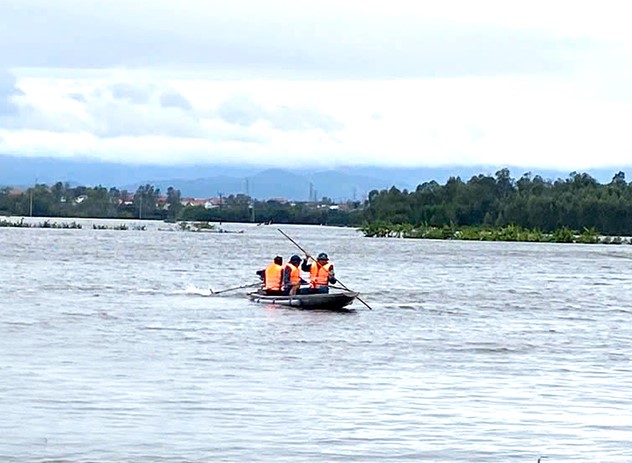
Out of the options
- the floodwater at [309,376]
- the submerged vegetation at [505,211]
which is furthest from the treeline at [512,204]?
the floodwater at [309,376]

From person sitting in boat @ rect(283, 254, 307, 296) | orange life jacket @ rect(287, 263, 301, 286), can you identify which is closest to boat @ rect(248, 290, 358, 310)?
person sitting in boat @ rect(283, 254, 307, 296)

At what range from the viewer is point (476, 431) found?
21469 mm

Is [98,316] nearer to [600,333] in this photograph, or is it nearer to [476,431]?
[600,333]

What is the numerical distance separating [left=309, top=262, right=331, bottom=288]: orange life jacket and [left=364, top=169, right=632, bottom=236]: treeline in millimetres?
119568

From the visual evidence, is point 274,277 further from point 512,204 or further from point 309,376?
point 512,204

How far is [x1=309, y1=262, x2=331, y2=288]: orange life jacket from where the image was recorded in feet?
136

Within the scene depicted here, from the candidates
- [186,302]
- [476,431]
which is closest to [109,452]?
[476,431]

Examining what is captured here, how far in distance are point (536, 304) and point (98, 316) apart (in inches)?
673

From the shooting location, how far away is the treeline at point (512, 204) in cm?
15988

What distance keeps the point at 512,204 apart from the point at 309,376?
138781 mm

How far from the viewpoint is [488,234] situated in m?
157

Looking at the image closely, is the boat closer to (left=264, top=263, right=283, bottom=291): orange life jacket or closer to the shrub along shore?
(left=264, top=263, right=283, bottom=291): orange life jacket

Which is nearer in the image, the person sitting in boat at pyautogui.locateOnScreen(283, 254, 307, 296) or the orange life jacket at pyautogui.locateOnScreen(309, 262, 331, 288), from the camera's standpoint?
the orange life jacket at pyautogui.locateOnScreen(309, 262, 331, 288)

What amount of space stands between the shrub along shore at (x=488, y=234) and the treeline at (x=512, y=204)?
178 centimetres
